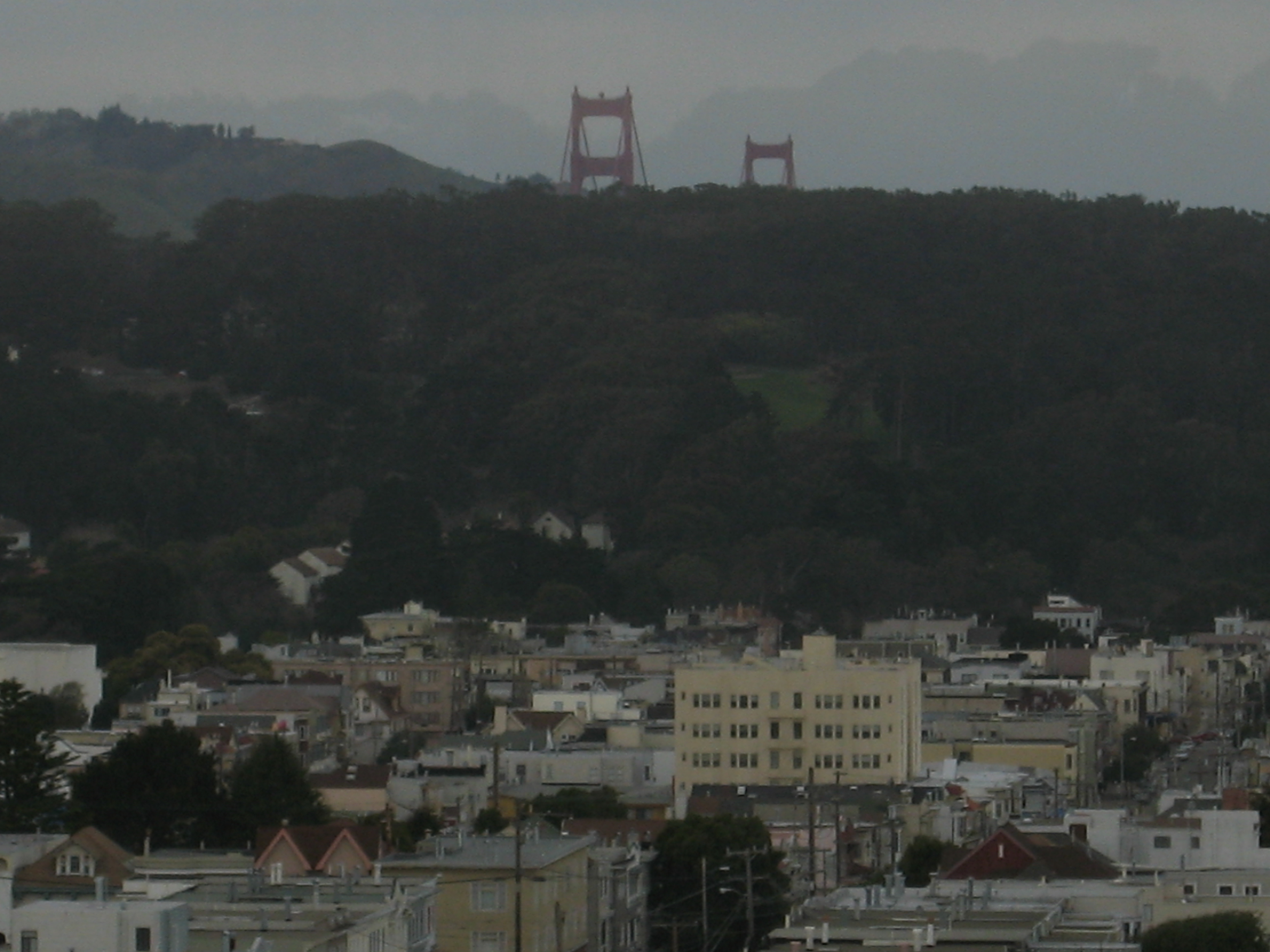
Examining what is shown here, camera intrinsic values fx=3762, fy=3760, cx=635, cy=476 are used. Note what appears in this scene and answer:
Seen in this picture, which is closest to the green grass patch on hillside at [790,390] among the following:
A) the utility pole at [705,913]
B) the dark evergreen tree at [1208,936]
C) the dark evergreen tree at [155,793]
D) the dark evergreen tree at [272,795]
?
the dark evergreen tree at [272,795]

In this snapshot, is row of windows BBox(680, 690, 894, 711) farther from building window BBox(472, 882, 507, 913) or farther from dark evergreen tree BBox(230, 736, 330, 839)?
building window BBox(472, 882, 507, 913)

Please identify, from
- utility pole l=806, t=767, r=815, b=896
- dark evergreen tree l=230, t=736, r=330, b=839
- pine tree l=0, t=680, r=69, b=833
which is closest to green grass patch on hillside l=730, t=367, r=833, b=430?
dark evergreen tree l=230, t=736, r=330, b=839

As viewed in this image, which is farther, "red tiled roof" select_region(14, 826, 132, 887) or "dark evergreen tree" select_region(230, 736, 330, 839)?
"dark evergreen tree" select_region(230, 736, 330, 839)

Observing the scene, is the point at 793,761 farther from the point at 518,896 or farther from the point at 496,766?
the point at 518,896

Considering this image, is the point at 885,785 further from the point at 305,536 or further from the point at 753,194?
the point at 753,194

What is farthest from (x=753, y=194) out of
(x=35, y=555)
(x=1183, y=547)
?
(x=35, y=555)

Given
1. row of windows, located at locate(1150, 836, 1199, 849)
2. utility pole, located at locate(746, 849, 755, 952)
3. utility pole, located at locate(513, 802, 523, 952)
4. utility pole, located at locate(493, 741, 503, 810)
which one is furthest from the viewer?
row of windows, located at locate(1150, 836, 1199, 849)
